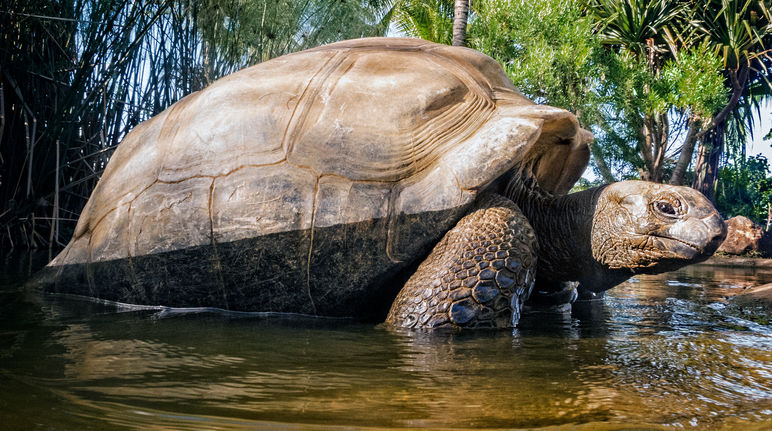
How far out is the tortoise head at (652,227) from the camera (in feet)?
10.5

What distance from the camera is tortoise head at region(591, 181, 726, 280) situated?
10.5 ft

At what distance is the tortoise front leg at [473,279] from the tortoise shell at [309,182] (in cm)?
14

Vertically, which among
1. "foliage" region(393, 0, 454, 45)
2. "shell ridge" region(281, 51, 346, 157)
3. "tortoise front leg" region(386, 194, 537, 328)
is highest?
"foliage" region(393, 0, 454, 45)

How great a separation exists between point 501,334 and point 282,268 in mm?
1127

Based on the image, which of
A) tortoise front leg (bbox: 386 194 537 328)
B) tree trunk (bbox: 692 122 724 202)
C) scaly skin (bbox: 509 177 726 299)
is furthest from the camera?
tree trunk (bbox: 692 122 724 202)

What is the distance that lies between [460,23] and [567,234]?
916cm

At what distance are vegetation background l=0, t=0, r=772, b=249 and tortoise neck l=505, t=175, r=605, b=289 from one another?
12.6ft

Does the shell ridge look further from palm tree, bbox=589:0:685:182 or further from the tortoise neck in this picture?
palm tree, bbox=589:0:685:182

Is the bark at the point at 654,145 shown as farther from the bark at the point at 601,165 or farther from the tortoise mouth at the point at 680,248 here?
the tortoise mouth at the point at 680,248

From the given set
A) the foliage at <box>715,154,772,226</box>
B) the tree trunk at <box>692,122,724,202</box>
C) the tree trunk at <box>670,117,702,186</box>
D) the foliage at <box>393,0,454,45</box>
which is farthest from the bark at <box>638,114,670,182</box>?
the foliage at <box>393,0,454,45</box>

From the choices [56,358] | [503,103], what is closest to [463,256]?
[503,103]

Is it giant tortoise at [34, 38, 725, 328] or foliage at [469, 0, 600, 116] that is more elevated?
foliage at [469, 0, 600, 116]

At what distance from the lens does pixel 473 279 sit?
2.62 m

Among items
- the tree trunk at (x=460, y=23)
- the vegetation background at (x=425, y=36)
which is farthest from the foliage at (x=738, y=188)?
the tree trunk at (x=460, y=23)
